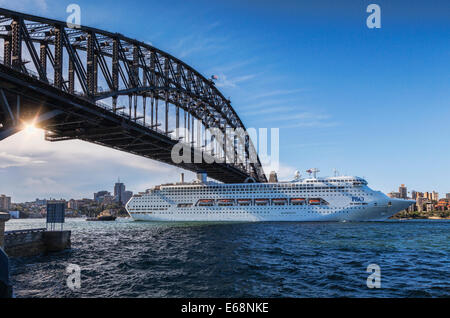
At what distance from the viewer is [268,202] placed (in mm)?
74312

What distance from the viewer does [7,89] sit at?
79.8 ft

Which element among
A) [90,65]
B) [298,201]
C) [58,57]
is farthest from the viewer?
[298,201]

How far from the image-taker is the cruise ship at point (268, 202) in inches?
2648

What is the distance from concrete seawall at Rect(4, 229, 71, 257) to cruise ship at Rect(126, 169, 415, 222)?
2002 inches

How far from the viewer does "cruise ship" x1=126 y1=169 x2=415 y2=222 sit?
67250mm

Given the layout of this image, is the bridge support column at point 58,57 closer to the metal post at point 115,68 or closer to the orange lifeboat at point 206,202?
the metal post at point 115,68

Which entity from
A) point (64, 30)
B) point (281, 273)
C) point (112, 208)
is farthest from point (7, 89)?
point (112, 208)

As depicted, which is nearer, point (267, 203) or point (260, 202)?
point (267, 203)

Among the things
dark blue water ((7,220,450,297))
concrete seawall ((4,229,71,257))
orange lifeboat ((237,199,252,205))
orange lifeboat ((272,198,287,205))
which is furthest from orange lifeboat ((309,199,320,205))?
concrete seawall ((4,229,71,257))

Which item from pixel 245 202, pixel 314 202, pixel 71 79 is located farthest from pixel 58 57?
pixel 314 202

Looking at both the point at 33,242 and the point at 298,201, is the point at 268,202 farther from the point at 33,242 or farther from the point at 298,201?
the point at 33,242

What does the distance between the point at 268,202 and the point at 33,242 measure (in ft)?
182

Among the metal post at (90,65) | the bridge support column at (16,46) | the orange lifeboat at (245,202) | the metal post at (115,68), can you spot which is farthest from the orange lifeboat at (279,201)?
the bridge support column at (16,46)
